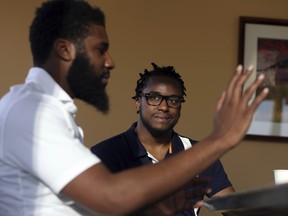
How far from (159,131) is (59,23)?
4.07 ft

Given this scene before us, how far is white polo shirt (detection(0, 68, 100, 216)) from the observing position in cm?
121

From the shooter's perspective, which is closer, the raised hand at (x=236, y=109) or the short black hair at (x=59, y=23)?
the raised hand at (x=236, y=109)

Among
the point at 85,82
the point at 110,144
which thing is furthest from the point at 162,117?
the point at 85,82

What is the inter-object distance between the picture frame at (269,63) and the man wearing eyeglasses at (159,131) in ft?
2.53

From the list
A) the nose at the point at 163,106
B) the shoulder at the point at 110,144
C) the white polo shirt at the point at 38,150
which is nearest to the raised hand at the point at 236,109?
the white polo shirt at the point at 38,150

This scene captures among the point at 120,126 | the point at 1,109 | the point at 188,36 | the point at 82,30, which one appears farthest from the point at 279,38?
the point at 1,109

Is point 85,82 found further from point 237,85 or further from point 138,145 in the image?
point 138,145

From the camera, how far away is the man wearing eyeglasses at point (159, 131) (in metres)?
2.56

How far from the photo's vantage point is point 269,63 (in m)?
3.36

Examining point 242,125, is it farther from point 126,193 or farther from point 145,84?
point 145,84

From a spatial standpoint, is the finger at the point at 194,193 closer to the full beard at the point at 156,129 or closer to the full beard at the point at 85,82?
the full beard at the point at 85,82

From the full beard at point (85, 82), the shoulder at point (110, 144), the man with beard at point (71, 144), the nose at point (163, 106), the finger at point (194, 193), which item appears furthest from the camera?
→ the nose at point (163, 106)

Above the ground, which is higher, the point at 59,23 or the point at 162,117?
the point at 59,23

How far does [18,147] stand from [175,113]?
147 centimetres
